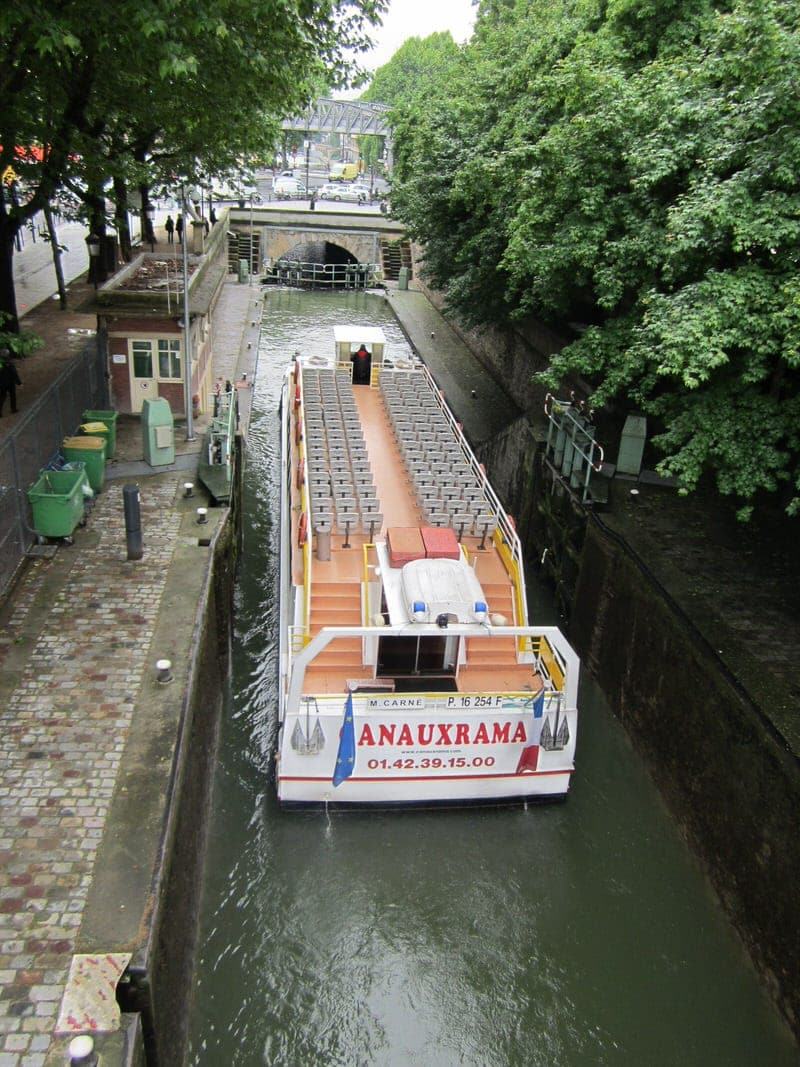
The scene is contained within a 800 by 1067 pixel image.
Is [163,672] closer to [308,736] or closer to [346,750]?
[308,736]

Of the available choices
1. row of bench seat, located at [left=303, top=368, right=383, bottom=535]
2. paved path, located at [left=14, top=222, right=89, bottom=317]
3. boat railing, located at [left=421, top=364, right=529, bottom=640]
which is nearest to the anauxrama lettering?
boat railing, located at [left=421, top=364, right=529, bottom=640]

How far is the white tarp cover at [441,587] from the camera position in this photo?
436 inches

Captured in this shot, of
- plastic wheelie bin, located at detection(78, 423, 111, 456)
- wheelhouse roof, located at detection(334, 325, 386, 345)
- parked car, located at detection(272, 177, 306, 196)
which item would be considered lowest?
plastic wheelie bin, located at detection(78, 423, 111, 456)

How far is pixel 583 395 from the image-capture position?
2003cm

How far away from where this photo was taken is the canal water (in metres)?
9.10

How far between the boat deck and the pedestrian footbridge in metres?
34.3

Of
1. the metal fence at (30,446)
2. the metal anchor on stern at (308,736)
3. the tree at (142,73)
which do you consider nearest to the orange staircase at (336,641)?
the metal anchor on stern at (308,736)

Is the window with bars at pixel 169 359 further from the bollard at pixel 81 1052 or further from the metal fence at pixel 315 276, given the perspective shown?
the metal fence at pixel 315 276

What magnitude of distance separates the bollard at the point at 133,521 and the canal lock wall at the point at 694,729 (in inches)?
316

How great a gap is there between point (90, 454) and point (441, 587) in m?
7.61

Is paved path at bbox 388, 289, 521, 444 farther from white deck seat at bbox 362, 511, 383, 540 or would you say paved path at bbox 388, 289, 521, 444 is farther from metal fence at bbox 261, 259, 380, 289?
white deck seat at bbox 362, 511, 383, 540

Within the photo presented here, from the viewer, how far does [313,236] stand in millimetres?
47594

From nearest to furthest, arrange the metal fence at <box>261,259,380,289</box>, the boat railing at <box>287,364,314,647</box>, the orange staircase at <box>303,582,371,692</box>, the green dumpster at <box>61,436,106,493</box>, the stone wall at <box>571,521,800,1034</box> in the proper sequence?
1. the stone wall at <box>571,521,800,1034</box>
2. the orange staircase at <box>303,582,371,692</box>
3. the boat railing at <box>287,364,314,647</box>
4. the green dumpster at <box>61,436,106,493</box>
5. the metal fence at <box>261,259,380,289</box>

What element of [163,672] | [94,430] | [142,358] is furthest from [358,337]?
[163,672]
